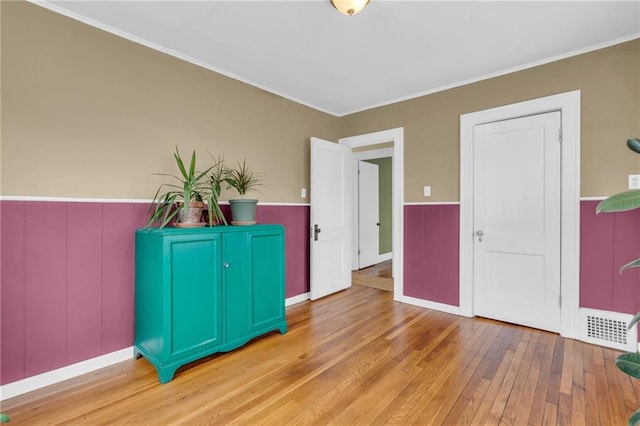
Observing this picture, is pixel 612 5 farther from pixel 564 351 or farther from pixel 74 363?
pixel 74 363

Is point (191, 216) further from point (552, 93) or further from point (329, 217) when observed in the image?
point (552, 93)

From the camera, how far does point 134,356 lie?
2.28 m

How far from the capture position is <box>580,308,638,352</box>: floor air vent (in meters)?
2.30

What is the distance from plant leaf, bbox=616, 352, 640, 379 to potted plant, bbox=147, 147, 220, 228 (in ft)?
7.64

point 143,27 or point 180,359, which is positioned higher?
point 143,27

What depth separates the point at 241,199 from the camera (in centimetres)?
264

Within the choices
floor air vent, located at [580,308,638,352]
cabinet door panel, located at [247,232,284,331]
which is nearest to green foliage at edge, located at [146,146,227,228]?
cabinet door panel, located at [247,232,284,331]

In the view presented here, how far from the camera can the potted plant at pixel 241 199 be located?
2615 mm

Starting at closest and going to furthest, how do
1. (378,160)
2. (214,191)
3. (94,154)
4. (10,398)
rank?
(10,398), (94,154), (214,191), (378,160)

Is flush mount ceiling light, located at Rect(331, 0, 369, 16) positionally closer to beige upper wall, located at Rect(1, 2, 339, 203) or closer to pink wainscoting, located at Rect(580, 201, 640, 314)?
beige upper wall, located at Rect(1, 2, 339, 203)

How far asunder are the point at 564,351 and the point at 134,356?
3358 mm

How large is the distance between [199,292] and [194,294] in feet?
0.12

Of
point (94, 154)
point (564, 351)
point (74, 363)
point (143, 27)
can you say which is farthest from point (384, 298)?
point (143, 27)

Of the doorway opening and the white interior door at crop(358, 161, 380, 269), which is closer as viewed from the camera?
the doorway opening
